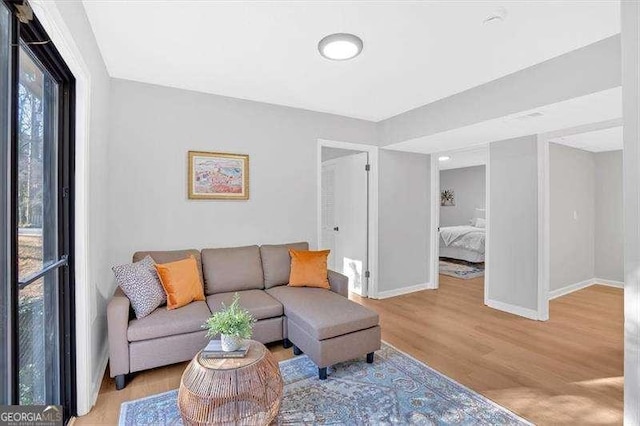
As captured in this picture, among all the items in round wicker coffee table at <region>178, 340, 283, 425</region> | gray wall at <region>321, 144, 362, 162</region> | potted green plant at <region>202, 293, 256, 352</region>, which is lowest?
round wicker coffee table at <region>178, 340, 283, 425</region>

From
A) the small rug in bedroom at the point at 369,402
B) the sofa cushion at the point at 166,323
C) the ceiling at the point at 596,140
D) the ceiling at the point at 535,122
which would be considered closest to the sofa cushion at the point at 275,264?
the sofa cushion at the point at 166,323

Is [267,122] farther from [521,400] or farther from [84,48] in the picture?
[521,400]

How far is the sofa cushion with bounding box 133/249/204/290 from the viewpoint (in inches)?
115

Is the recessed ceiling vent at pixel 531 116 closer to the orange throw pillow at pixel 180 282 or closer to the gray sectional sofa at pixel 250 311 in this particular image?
the gray sectional sofa at pixel 250 311

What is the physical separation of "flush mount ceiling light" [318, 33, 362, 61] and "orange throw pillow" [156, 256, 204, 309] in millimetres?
2018

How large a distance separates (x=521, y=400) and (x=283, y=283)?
215 cm

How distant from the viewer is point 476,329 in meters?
3.36

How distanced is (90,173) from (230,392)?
5.36 feet

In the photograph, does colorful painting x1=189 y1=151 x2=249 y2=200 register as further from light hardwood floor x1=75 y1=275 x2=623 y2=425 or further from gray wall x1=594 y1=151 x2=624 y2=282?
gray wall x1=594 y1=151 x2=624 y2=282

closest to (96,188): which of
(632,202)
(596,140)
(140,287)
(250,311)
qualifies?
(140,287)

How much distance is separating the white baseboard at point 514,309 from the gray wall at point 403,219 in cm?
102

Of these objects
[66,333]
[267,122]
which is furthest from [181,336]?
[267,122]

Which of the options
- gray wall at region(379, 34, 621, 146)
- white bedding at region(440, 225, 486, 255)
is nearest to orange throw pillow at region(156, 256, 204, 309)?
gray wall at region(379, 34, 621, 146)

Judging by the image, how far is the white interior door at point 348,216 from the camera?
4535mm
